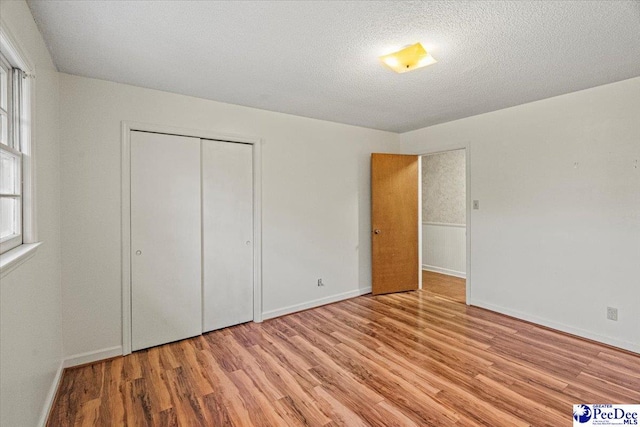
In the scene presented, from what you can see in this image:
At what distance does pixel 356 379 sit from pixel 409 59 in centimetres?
237

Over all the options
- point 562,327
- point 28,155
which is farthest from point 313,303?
point 28,155

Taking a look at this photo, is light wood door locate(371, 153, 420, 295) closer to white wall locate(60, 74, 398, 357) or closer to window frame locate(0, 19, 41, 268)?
white wall locate(60, 74, 398, 357)

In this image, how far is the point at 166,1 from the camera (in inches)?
64.4

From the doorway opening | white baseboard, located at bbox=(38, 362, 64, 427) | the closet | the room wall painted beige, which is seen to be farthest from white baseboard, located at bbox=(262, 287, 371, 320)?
the room wall painted beige

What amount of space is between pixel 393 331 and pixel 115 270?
267 centimetres

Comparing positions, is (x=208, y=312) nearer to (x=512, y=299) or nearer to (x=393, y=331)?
(x=393, y=331)

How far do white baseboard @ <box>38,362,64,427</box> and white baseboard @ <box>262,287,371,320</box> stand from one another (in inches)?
70.4

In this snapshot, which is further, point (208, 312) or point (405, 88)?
point (208, 312)

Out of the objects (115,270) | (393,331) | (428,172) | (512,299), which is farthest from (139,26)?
(428,172)

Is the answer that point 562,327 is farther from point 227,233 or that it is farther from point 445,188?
point 227,233

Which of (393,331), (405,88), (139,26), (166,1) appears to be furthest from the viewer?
(393,331)

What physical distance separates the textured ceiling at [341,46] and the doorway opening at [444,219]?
2575 millimetres

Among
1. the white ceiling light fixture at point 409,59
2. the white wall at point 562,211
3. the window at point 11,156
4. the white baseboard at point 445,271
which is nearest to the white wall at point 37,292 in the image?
the window at point 11,156

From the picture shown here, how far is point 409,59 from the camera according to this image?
220 cm
